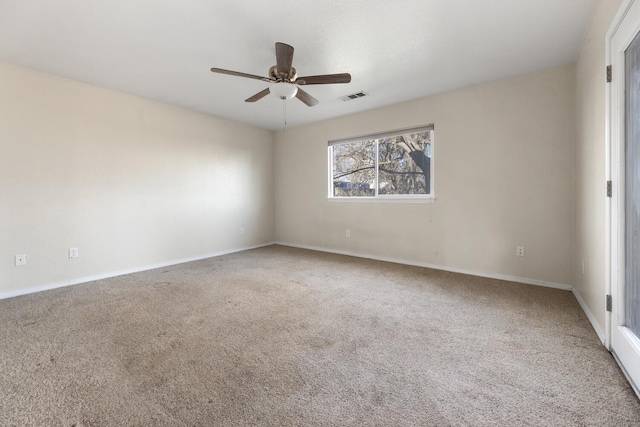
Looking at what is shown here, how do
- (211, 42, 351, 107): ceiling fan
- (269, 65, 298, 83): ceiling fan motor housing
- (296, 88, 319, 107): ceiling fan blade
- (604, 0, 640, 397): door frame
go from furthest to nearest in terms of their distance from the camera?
1. (296, 88, 319, 107): ceiling fan blade
2. (269, 65, 298, 83): ceiling fan motor housing
3. (211, 42, 351, 107): ceiling fan
4. (604, 0, 640, 397): door frame

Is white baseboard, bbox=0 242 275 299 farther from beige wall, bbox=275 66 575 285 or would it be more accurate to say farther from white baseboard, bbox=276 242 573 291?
beige wall, bbox=275 66 575 285

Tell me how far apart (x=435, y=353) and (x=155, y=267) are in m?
3.78

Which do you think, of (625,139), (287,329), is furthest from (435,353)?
(625,139)

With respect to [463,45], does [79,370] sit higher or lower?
lower

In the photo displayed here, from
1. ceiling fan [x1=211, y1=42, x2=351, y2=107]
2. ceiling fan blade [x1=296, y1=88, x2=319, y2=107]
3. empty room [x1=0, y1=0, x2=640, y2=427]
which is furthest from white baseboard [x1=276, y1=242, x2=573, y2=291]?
ceiling fan [x1=211, y1=42, x2=351, y2=107]

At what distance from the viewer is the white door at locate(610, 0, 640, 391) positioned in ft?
4.64

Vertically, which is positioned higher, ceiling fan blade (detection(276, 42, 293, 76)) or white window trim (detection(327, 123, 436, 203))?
ceiling fan blade (detection(276, 42, 293, 76))

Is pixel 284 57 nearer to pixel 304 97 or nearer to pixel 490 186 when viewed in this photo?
pixel 304 97

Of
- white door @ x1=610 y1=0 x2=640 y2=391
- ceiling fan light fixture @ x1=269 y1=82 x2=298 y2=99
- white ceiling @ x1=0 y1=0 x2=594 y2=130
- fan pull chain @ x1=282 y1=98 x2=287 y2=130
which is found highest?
fan pull chain @ x1=282 y1=98 x2=287 y2=130

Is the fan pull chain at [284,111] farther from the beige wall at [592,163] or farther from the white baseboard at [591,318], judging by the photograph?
the white baseboard at [591,318]

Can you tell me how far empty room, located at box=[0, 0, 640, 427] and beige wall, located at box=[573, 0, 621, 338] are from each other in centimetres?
3

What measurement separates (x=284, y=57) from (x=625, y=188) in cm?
238

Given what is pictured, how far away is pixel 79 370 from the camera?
1520 mm

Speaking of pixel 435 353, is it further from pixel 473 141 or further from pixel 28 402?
pixel 473 141
